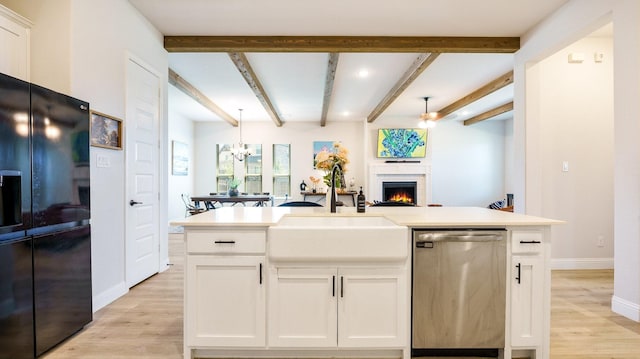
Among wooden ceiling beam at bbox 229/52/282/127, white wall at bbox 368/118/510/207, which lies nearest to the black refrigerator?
wooden ceiling beam at bbox 229/52/282/127

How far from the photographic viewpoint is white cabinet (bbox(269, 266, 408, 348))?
1.82 m

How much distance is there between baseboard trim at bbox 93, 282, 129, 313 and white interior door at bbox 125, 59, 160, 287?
0.36 feet

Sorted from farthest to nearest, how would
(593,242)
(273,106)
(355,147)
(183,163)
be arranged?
(355,147), (183,163), (273,106), (593,242)

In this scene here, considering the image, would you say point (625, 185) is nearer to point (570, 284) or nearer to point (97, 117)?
point (570, 284)

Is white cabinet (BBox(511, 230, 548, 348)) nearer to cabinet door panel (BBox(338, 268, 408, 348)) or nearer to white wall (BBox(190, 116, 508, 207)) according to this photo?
cabinet door panel (BBox(338, 268, 408, 348))

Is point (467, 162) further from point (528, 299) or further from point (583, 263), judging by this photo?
point (528, 299)

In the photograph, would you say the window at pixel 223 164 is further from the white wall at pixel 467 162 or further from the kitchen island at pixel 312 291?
the kitchen island at pixel 312 291

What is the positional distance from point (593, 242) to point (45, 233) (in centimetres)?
545

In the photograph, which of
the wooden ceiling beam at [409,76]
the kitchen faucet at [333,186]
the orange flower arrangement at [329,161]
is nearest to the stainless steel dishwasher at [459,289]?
the kitchen faucet at [333,186]

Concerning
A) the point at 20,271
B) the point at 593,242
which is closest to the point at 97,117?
the point at 20,271

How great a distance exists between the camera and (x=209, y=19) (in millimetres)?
3389

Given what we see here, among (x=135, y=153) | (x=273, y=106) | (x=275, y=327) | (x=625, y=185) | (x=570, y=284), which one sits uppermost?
(x=273, y=106)

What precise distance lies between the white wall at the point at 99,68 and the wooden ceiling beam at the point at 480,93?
500 centimetres

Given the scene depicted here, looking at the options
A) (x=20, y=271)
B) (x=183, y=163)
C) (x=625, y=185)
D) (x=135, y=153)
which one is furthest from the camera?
(x=183, y=163)
